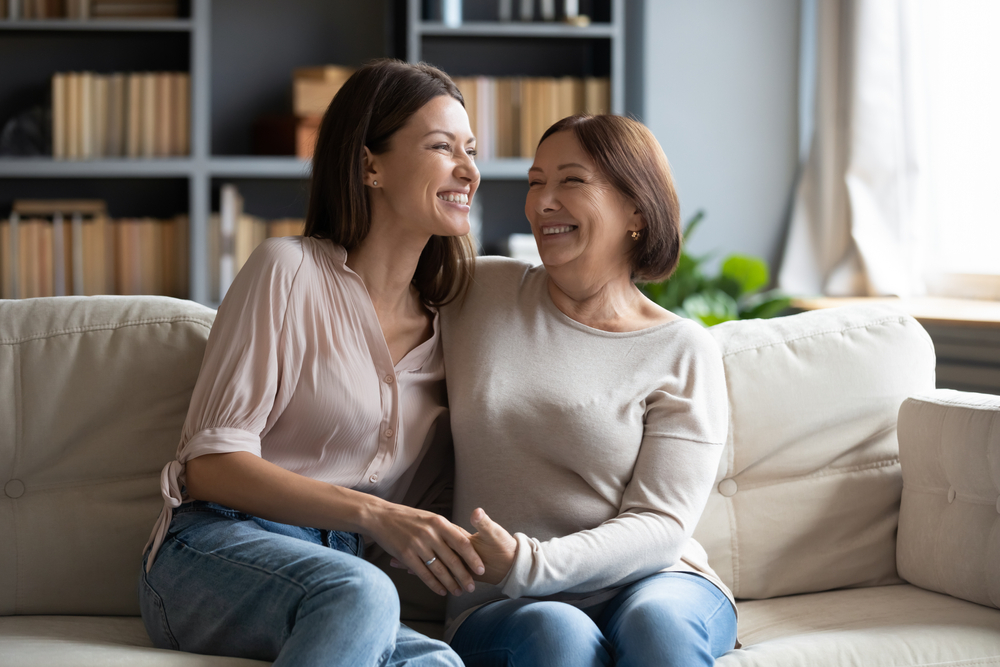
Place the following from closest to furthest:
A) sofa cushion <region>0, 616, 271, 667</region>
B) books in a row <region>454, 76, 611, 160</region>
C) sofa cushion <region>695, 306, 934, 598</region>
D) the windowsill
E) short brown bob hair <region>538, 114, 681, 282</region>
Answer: sofa cushion <region>0, 616, 271, 667</region>, short brown bob hair <region>538, 114, 681, 282</region>, sofa cushion <region>695, 306, 934, 598</region>, the windowsill, books in a row <region>454, 76, 611, 160</region>

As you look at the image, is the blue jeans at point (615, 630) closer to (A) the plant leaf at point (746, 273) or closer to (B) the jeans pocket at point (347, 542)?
(B) the jeans pocket at point (347, 542)

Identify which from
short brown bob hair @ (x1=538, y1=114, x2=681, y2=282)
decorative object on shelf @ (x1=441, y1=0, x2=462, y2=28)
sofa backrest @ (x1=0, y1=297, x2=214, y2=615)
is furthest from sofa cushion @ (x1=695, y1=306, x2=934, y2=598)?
decorative object on shelf @ (x1=441, y1=0, x2=462, y2=28)

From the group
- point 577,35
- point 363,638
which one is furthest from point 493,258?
point 577,35

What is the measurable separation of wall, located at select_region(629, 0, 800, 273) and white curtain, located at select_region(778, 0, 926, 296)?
164 mm

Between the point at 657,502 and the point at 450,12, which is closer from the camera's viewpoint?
the point at 657,502

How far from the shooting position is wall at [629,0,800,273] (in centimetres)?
321

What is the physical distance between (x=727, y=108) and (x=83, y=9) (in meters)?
2.24

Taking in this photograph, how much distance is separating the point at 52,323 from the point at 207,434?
45 cm

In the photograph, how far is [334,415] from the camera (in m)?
1.31

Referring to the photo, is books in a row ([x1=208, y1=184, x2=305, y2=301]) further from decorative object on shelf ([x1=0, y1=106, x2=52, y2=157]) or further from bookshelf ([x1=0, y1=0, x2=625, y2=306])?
decorative object on shelf ([x1=0, y1=106, x2=52, y2=157])

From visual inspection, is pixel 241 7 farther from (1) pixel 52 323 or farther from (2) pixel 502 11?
(1) pixel 52 323

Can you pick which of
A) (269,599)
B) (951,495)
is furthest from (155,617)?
(951,495)

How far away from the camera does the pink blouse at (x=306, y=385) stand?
1.25m

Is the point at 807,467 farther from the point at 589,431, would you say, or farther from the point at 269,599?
the point at 269,599
